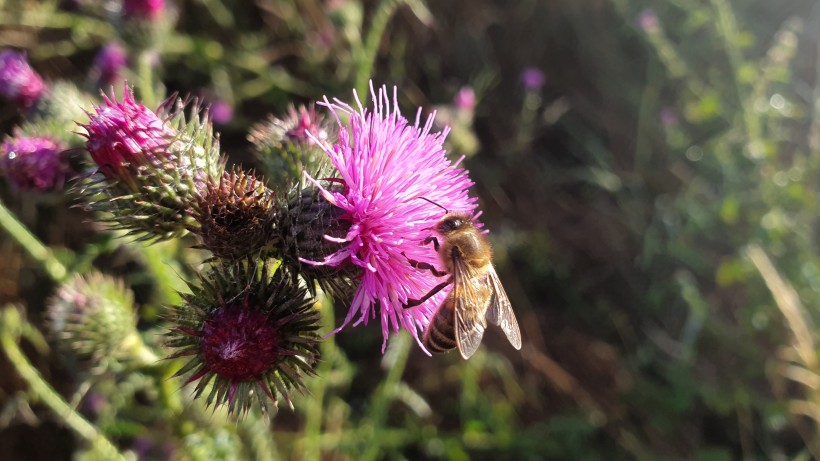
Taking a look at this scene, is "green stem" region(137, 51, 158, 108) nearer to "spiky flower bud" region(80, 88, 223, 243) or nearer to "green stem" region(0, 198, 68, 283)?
"green stem" region(0, 198, 68, 283)

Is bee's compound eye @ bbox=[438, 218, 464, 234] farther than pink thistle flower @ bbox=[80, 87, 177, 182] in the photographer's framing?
Yes

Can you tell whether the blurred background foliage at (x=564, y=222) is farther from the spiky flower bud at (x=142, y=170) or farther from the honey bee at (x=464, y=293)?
the honey bee at (x=464, y=293)

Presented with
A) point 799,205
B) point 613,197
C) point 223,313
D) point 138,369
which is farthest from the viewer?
point 613,197

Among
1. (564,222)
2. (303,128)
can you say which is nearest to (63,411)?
(303,128)

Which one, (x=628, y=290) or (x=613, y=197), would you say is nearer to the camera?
(x=628, y=290)

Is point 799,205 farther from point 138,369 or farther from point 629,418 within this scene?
point 138,369

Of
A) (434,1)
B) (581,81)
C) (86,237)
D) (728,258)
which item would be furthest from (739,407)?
(86,237)

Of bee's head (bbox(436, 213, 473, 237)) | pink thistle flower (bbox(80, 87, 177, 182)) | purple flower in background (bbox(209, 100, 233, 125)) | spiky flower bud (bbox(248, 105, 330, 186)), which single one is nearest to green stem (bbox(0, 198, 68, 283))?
pink thistle flower (bbox(80, 87, 177, 182))

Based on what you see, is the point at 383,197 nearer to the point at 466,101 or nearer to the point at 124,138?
the point at 124,138
